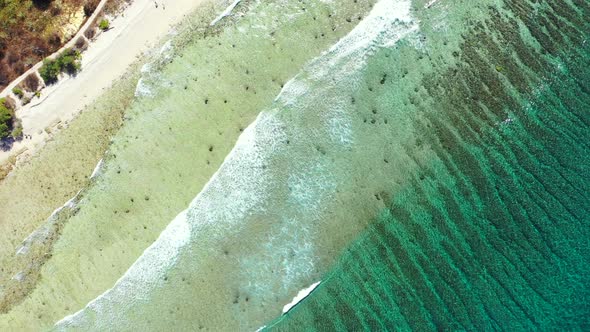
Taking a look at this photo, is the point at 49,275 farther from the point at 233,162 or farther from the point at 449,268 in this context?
the point at 449,268

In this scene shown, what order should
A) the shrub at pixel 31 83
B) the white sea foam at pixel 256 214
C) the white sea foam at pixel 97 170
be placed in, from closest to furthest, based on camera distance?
1. the white sea foam at pixel 256 214
2. the white sea foam at pixel 97 170
3. the shrub at pixel 31 83

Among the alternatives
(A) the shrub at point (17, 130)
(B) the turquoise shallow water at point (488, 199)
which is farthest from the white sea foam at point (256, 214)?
(A) the shrub at point (17, 130)

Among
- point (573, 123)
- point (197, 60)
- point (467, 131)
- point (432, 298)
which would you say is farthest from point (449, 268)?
point (197, 60)

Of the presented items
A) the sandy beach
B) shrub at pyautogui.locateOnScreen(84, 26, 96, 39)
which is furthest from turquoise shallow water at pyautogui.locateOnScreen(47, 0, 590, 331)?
shrub at pyautogui.locateOnScreen(84, 26, 96, 39)

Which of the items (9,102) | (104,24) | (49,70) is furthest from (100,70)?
(9,102)

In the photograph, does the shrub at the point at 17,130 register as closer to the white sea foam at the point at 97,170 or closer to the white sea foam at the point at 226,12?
the white sea foam at the point at 97,170

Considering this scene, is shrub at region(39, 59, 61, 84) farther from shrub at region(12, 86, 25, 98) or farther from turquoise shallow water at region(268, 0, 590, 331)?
turquoise shallow water at region(268, 0, 590, 331)
